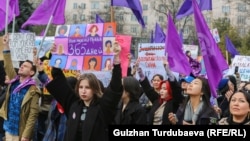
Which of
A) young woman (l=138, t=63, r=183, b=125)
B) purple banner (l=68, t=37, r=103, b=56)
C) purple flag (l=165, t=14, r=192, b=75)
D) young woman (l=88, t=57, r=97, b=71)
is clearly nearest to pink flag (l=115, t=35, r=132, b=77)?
purple banner (l=68, t=37, r=103, b=56)

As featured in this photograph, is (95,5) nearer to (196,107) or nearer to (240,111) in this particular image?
(196,107)

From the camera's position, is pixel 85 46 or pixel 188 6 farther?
pixel 188 6

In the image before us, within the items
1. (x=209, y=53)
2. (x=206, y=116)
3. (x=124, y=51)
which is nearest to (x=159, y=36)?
(x=124, y=51)

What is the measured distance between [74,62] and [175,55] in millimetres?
1638

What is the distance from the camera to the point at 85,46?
25.7ft

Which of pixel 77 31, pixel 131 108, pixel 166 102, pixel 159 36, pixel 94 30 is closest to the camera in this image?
pixel 131 108

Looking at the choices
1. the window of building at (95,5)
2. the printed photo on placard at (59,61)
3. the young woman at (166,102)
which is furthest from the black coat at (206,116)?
the window of building at (95,5)

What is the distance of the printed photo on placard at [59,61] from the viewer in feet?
25.0

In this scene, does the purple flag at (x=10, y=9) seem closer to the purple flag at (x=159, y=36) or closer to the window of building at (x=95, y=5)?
the purple flag at (x=159, y=36)

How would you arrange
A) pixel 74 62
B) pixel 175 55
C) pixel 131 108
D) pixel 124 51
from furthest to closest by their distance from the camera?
pixel 124 51
pixel 175 55
pixel 74 62
pixel 131 108

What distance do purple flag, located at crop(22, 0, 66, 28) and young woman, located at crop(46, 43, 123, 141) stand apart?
3.20m

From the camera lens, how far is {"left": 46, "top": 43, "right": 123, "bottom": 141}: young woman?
15.6 feet

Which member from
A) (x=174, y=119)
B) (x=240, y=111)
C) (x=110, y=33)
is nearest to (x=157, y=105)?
(x=174, y=119)

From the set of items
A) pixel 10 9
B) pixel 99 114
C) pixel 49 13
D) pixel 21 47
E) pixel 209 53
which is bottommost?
pixel 99 114
